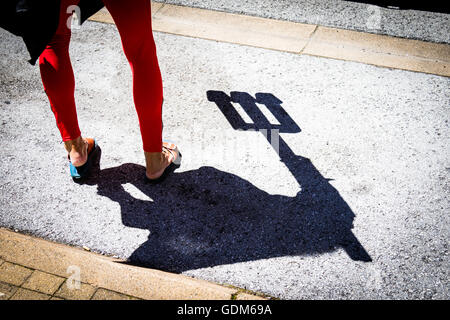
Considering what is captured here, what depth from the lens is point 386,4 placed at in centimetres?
468

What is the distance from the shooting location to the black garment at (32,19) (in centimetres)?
173

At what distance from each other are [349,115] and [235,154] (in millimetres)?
1052

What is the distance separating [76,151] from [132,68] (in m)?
0.81

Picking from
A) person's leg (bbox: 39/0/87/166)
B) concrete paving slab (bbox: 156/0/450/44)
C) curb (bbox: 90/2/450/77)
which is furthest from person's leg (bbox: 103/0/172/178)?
concrete paving slab (bbox: 156/0/450/44)

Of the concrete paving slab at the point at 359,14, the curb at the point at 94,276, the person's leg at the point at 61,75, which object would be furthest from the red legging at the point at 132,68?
the concrete paving slab at the point at 359,14

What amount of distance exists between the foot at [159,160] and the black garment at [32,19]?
0.91m

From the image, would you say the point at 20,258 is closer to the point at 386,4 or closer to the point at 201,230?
the point at 201,230

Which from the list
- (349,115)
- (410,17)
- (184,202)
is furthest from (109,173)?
(410,17)

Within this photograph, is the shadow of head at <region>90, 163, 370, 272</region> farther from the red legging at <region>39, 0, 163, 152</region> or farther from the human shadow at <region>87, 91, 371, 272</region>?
the red legging at <region>39, 0, 163, 152</region>

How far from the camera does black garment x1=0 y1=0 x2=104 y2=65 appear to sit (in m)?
1.73

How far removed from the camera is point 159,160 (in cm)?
258

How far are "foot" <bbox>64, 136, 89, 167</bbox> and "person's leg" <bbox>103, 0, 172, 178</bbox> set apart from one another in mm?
451

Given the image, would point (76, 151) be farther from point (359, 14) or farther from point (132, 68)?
point (359, 14)
